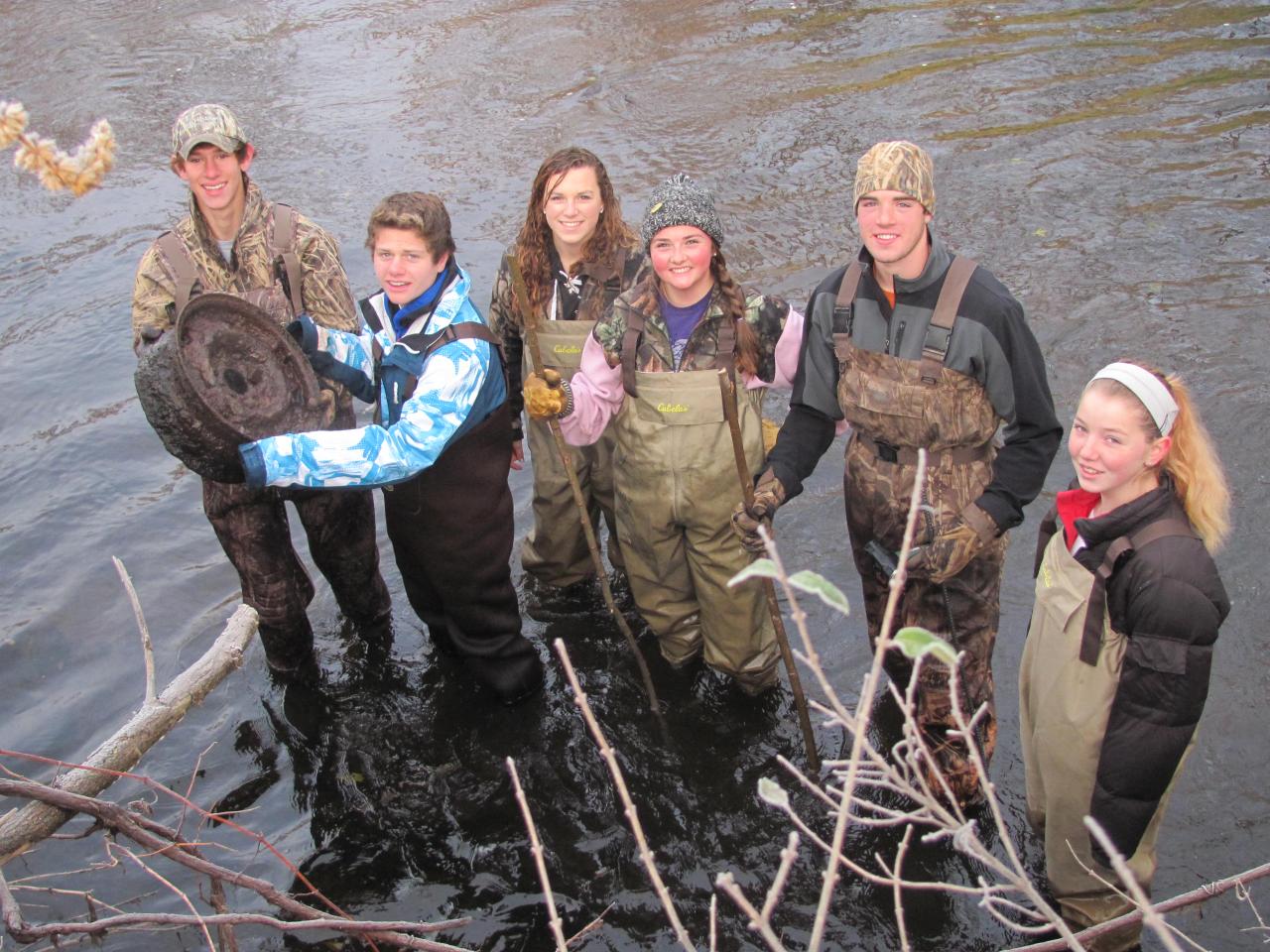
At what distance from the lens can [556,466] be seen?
17.3ft

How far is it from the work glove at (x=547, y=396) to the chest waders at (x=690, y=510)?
24cm

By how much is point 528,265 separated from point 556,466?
0.95 meters

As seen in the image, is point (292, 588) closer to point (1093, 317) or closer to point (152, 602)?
point (152, 602)

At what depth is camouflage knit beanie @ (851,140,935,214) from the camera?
12.1ft

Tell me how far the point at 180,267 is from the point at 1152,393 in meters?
3.55

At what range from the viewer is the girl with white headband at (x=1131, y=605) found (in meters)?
3.03

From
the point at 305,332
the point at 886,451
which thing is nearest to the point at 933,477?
the point at 886,451

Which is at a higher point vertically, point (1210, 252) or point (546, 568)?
point (1210, 252)

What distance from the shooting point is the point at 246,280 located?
185 inches

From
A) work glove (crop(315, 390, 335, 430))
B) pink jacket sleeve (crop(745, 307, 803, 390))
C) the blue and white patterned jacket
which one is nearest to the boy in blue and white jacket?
the blue and white patterned jacket

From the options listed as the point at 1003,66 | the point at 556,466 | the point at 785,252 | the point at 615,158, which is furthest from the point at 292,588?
the point at 1003,66

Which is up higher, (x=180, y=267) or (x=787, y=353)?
(x=180, y=267)

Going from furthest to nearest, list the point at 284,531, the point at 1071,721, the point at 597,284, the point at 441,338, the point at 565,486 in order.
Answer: the point at 565,486 → the point at 284,531 → the point at 597,284 → the point at 441,338 → the point at 1071,721

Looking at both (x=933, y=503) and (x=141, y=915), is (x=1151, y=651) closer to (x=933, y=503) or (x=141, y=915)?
(x=933, y=503)
